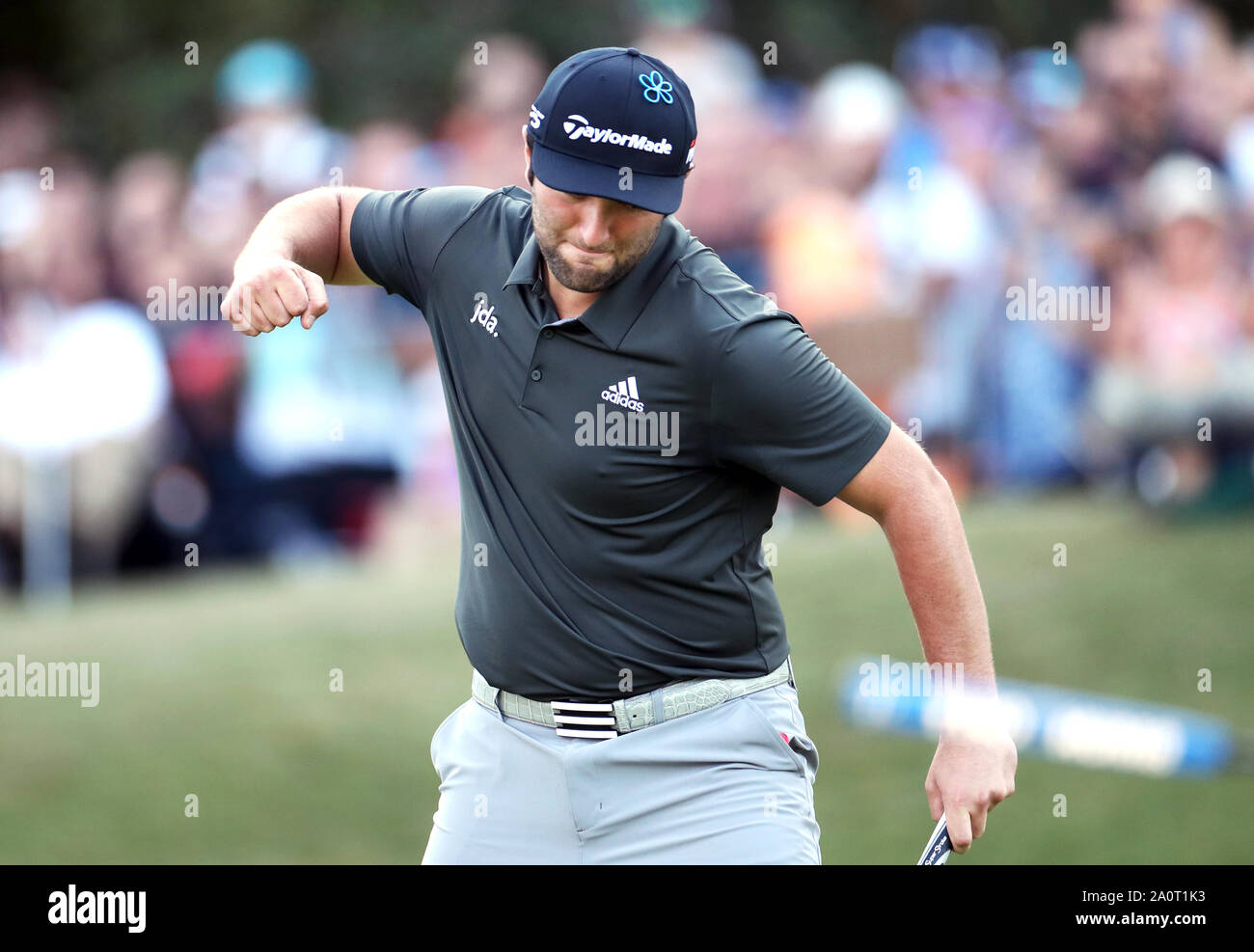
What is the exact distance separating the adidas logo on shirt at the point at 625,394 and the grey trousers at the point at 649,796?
73cm

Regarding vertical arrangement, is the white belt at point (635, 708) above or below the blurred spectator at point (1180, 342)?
below

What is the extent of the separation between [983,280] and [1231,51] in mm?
2188

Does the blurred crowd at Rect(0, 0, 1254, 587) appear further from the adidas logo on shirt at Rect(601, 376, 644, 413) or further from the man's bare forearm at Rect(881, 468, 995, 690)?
the adidas logo on shirt at Rect(601, 376, 644, 413)

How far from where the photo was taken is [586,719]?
397 cm

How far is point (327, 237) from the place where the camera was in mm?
4406

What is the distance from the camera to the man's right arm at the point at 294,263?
3.73m

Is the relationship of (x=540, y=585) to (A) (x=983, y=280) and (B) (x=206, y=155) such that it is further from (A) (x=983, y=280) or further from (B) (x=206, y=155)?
(B) (x=206, y=155)

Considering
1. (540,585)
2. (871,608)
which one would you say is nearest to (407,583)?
(871,608)

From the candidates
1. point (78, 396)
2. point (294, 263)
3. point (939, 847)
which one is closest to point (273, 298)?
point (294, 263)

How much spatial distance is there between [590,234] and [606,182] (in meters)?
0.12

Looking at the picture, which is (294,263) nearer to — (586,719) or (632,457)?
(632,457)

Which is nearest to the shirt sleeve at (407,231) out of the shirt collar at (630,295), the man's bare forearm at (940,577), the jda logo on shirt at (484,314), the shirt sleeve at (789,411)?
the jda logo on shirt at (484,314)

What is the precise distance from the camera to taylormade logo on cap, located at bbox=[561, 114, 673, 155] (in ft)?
12.2

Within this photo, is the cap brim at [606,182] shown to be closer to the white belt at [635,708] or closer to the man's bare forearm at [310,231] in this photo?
the man's bare forearm at [310,231]
